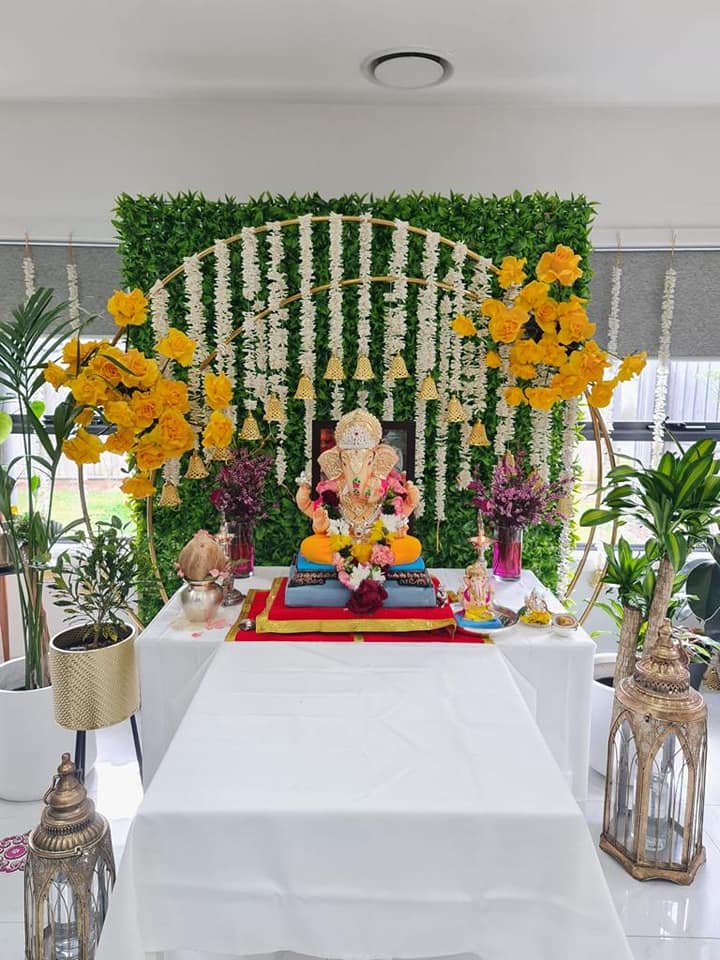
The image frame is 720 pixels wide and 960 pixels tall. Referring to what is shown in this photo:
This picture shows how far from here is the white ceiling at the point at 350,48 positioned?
8.11 ft

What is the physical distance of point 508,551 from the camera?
2992mm

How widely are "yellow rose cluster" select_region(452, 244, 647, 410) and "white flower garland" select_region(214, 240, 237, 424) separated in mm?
1004

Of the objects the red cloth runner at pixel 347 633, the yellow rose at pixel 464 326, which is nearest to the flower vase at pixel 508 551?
the red cloth runner at pixel 347 633

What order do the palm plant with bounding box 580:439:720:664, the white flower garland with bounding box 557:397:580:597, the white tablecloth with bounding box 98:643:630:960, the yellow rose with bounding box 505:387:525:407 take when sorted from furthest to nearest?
1. the white flower garland with bounding box 557:397:580:597
2. the yellow rose with bounding box 505:387:525:407
3. the palm plant with bounding box 580:439:720:664
4. the white tablecloth with bounding box 98:643:630:960

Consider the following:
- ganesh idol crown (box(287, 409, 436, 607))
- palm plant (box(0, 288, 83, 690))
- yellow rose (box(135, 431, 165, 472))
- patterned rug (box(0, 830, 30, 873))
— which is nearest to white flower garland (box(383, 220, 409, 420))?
ganesh idol crown (box(287, 409, 436, 607))

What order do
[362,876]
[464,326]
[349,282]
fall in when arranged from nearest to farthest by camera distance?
[362,876] < [464,326] < [349,282]

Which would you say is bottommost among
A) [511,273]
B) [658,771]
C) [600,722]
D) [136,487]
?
[600,722]

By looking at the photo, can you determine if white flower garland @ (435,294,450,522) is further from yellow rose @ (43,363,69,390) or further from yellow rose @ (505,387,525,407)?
yellow rose @ (43,363,69,390)

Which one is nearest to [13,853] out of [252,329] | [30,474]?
[30,474]

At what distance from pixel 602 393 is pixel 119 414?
6.19ft

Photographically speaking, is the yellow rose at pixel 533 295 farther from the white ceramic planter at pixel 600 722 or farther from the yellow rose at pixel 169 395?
the white ceramic planter at pixel 600 722

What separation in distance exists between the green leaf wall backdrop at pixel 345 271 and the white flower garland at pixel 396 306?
0.04 meters

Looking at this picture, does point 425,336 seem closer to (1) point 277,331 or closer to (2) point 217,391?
(1) point 277,331

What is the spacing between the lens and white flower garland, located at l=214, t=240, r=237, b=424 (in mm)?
3020
